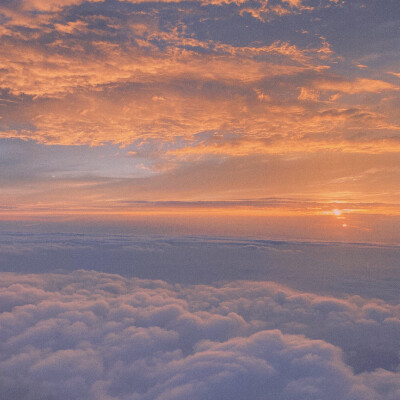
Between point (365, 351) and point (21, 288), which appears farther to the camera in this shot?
point (21, 288)

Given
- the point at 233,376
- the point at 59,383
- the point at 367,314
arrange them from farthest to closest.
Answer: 1. the point at 367,314
2. the point at 59,383
3. the point at 233,376

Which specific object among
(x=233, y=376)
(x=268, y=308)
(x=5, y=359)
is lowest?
(x=268, y=308)

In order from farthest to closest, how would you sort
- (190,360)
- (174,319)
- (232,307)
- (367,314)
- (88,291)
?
(88,291)
(232,307)
(367,314)
(174,319)
(190,360)

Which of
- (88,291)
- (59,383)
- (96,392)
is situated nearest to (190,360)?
(96,392)

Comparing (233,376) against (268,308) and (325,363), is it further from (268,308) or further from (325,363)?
(268,308)

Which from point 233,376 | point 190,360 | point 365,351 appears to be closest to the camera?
point 233,376

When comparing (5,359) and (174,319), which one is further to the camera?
(174,319)

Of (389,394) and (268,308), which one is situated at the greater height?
(389,394)

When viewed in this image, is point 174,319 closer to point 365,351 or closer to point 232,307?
point 232,307

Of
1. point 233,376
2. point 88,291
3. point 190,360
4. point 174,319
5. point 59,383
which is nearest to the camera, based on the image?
point 233,376

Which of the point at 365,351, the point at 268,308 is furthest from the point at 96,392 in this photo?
the point at 268,308
